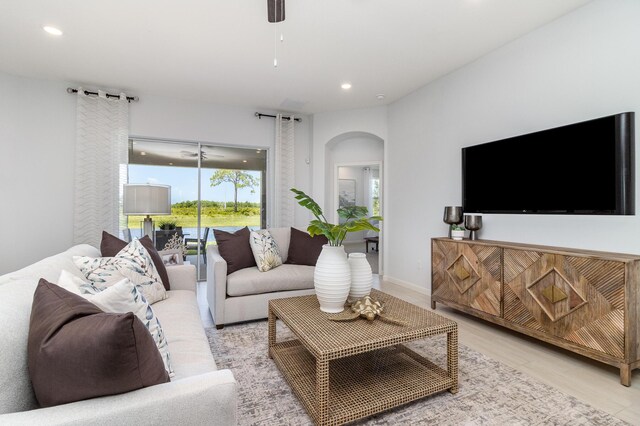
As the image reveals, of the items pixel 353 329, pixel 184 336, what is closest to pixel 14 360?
A: pixel 184 336

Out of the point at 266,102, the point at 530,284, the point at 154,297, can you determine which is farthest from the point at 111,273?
the point at 266,102

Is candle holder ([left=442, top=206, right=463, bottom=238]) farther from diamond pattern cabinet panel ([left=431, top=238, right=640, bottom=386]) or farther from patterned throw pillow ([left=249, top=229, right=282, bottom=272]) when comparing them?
patterned throw pillow ([left=249, top=229, right=282, bottom=272])

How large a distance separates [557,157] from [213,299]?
3.24 m

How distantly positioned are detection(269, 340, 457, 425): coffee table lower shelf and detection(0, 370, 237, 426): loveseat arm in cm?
77

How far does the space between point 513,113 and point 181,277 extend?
11.2 ft

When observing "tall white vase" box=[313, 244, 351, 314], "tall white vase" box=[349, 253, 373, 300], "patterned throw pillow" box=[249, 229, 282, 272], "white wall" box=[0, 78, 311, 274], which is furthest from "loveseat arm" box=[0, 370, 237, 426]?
"white wall" box=[0, 78, 311, 274]

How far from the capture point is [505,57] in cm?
313

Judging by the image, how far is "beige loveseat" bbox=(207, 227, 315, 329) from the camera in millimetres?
2891

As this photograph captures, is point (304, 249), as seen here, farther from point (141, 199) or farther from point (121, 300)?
point (121, 300)

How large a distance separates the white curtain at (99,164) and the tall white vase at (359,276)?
11.9ft

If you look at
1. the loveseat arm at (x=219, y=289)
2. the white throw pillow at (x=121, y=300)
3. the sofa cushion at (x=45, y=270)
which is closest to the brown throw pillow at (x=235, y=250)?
the loveseat arm at (x=219, y=289)

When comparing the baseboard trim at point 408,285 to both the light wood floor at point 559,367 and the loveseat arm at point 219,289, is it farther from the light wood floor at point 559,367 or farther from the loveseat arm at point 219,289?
the loveseat arm at point 219,289

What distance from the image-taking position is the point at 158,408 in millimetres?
819

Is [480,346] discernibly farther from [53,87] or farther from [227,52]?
[53,87]
